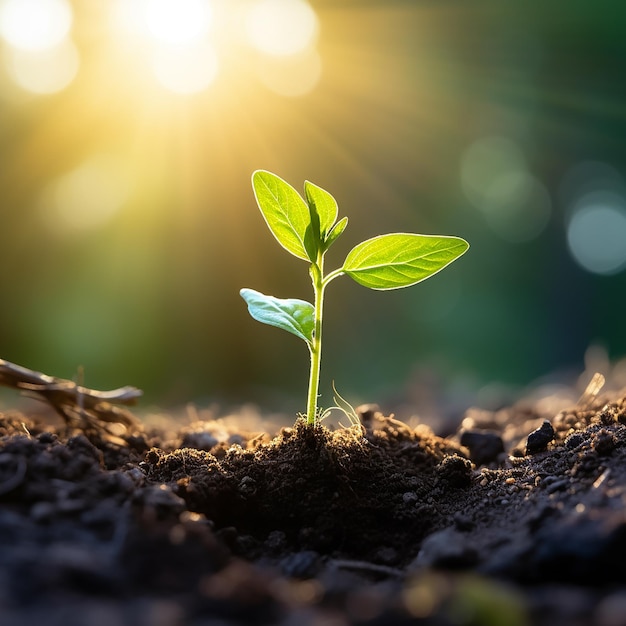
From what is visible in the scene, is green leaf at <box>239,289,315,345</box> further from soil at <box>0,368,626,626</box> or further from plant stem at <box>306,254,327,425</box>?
soil at <box>0,368,626,626</box>

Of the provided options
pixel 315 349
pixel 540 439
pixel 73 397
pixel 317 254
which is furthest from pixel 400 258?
pixel 73 397

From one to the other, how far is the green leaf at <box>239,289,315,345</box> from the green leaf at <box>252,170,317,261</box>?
0.16 m

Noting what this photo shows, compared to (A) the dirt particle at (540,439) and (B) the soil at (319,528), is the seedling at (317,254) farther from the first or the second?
(A) the dirt particle at (540,439)

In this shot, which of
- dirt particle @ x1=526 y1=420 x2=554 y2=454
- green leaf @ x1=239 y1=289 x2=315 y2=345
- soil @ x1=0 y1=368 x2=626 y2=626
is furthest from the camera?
dirt particle @ x1=526 y1=420 x2=554 y2=454

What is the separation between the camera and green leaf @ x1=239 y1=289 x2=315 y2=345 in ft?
5.64

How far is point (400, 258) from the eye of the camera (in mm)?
1771

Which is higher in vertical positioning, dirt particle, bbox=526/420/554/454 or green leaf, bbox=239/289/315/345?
green leaf, bbox=239/289/315/345

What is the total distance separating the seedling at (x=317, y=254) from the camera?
5.69 ft

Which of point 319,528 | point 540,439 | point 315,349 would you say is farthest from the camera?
point 540,439

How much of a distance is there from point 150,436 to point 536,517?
149 centimetres

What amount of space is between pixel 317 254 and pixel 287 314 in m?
0.22

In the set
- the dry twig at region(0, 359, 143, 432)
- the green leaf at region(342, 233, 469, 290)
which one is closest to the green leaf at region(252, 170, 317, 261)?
the green leaf at region(342, 233, 469, 290)

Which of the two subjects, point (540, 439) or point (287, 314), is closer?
point (287, 314)

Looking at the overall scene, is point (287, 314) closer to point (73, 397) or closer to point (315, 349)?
point (315, 349)
